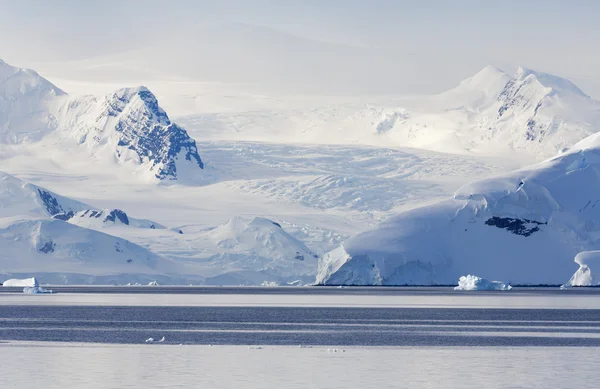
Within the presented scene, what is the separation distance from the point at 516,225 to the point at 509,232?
4.34ft

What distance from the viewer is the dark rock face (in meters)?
170

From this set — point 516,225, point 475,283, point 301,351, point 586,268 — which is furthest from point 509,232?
point 301,351

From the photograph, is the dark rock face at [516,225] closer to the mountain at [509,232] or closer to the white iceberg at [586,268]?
the mountain at [509,232]

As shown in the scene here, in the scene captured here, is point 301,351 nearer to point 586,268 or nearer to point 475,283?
point 475,283

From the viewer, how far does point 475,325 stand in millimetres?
81188

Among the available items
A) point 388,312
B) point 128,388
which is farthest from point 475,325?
point 128,388

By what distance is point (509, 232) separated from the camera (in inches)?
6722

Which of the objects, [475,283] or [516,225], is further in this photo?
[516,225]

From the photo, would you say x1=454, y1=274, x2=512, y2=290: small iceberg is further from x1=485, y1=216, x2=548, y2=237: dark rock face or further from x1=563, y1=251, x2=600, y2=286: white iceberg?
x1=485, y1=216, x2=548, y2=237: dark rock face

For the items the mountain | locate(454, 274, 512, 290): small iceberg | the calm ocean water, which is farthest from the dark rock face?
the calm ocean water

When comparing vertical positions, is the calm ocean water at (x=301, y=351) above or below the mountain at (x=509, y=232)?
above

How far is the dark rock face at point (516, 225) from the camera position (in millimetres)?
170500

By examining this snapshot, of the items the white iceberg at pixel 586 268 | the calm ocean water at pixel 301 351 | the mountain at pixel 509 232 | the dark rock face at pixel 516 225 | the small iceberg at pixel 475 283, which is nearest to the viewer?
the calm ocean water at pixel 301 351

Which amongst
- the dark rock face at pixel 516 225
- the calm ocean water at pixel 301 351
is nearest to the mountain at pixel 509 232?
the dark rock face at pixel 516 225
